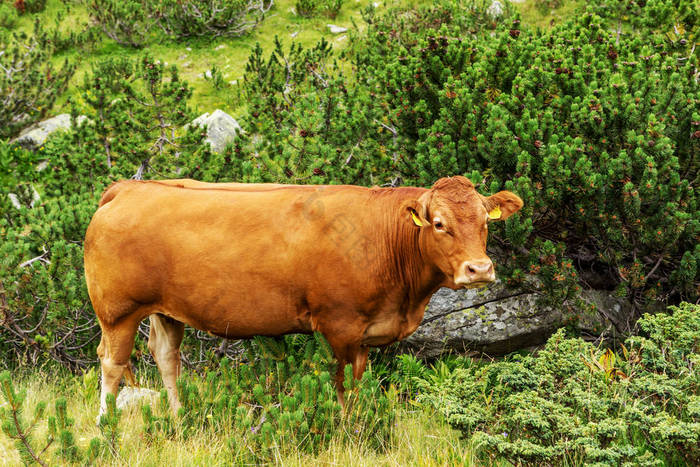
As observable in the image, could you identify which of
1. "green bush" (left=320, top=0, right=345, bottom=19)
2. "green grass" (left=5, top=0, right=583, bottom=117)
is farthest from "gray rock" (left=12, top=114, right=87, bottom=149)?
"green bush" (left=320, top=0, right=345, bottom=19)

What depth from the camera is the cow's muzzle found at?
12.0ft

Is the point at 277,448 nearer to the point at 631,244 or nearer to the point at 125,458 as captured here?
the point at 125,458

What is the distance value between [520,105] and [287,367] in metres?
3.24

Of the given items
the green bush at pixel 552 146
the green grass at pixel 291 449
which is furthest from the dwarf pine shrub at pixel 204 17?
the green grass at pixel 291 449

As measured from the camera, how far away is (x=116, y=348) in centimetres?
447

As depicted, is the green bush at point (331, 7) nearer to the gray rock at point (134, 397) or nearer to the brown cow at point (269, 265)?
the brown cow at point (269, 265)

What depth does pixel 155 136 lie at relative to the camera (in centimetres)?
720

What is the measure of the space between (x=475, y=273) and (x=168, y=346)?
2.62 m

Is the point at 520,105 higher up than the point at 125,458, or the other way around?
the point at 520,105

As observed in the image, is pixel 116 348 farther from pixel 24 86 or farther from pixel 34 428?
pixel 24 86

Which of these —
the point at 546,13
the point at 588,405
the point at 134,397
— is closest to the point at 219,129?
the point at 134,397

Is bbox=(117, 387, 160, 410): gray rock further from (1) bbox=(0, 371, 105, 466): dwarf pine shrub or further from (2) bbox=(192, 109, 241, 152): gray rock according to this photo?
(2) bbox=(192, 109, 241, 152): gray rock

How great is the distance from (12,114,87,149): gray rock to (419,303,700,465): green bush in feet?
36.7

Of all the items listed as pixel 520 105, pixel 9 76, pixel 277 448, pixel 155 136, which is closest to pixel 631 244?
pixel 520 105
